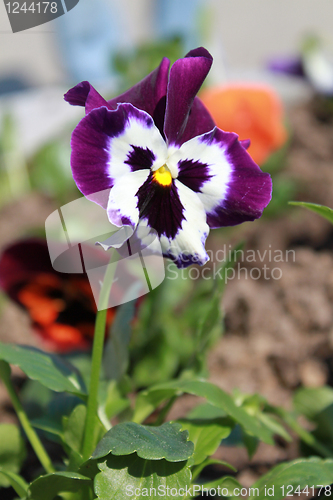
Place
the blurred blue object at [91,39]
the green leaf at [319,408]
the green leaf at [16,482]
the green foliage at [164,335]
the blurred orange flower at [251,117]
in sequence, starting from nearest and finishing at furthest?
the green leaf at [16,482] < the green leaf at [319,408] < the green foliage at [164,335] < the blurred orange flower at [251,117] < the blurred blue object at [91,39]

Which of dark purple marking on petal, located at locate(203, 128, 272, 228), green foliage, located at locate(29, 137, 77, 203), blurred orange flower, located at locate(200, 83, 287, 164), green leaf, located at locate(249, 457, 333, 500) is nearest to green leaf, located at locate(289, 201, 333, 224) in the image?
dark purple marking on petal, located at locate(203, 128, 272, 228)

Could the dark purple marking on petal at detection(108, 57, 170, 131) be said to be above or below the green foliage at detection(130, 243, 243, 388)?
above

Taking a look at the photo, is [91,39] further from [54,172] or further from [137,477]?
[137,477]

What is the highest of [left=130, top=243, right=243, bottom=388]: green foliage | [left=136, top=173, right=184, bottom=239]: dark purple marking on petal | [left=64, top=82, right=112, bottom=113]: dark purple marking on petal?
[left=64, top=82, right=112, bottom=113]: dark purple marking on petal

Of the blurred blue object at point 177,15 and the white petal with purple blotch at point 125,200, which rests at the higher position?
the white petal with purple blotch at point 125,200

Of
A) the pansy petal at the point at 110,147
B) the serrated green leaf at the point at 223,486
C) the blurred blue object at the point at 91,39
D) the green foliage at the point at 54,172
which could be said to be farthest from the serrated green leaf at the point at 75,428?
the blurred blue object at the point at 91,39

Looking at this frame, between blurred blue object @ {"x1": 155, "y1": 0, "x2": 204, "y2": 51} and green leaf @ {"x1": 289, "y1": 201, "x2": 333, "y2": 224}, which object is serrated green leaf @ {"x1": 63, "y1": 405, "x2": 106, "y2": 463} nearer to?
green leaf @ {"x1": 289, "y1": 201, "x2": 333, "y2": 224}

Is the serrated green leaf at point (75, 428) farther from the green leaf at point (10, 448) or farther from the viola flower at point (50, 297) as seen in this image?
the viola flower at point (50, 297)

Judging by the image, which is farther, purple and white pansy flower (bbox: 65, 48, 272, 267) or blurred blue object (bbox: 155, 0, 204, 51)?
blurred blue object (bbox: 155, 0, 204, 51)
